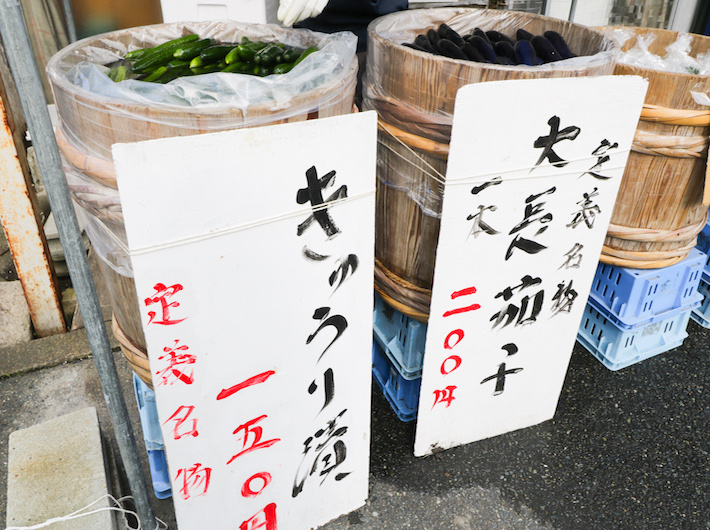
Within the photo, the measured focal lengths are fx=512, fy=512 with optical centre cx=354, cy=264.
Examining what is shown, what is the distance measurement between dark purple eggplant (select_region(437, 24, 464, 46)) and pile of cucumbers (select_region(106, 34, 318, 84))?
64 centimetres

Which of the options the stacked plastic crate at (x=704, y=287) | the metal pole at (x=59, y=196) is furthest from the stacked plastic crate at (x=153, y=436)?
the stacked plastic crate at (x=704, y=287)

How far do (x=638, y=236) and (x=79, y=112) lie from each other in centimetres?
259

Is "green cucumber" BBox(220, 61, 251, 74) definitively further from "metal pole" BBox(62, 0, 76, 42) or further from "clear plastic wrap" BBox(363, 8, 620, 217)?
"metal pole" BBox(62, 0, 76, 42)

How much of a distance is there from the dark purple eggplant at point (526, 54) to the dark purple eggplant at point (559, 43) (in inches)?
5.3

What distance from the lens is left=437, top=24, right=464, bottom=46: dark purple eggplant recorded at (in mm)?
2246

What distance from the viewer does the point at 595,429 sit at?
272cm

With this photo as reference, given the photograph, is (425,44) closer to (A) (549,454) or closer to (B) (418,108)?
(B) (418,108)

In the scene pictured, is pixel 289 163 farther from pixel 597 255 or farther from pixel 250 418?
pixel 597 255

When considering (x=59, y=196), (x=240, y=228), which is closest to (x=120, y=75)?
(x=59, y=196)

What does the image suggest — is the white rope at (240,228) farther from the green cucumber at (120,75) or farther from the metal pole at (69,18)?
the metal pole at (69,18)

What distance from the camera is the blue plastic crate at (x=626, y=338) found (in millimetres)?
3031

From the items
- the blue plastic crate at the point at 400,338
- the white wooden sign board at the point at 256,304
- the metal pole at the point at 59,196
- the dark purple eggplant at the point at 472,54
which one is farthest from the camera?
the blue plastic crate at the point at 400,338

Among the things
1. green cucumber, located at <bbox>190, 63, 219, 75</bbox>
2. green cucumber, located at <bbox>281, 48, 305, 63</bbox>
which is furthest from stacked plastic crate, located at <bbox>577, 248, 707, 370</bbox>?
green cucumber, located at <bbox>190, 63, 219, 75</bbox>

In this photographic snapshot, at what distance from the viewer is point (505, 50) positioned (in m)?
2.23
